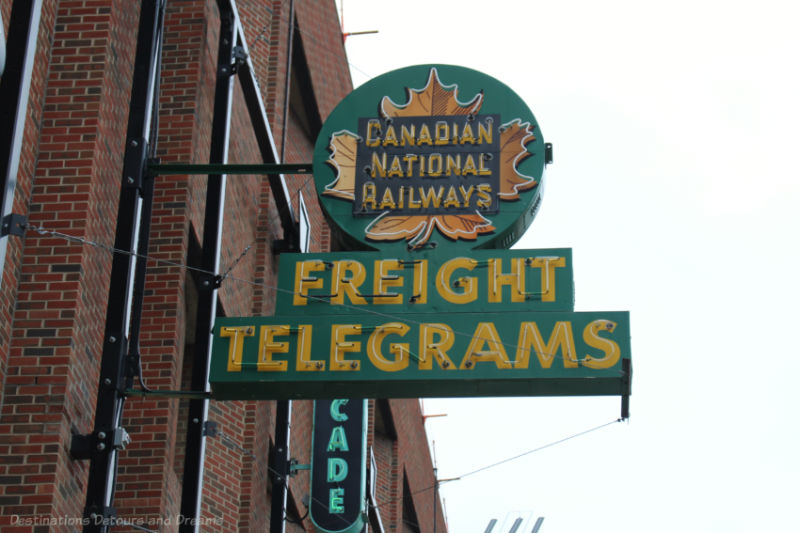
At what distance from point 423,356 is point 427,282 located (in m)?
0.83

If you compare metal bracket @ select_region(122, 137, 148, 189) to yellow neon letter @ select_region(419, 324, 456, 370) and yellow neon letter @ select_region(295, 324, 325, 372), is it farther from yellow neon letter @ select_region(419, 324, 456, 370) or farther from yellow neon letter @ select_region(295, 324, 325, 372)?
yellow neon letter @ select_region(419, 324, 456, 370)

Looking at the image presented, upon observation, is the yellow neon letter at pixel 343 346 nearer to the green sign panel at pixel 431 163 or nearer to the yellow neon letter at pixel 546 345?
the green sign panel at pixel 431 163

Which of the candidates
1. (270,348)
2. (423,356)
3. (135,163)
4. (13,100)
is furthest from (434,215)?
(13,100)

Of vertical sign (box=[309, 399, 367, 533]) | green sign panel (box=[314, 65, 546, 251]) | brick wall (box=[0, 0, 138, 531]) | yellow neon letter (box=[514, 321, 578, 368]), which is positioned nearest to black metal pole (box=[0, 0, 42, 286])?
brick wall (box=[0, 0, 138, 531])

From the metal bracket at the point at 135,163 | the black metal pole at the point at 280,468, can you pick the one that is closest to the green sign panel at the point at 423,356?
the metal bracket at the point at 135,163

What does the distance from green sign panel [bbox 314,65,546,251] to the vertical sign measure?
7769 millimetres

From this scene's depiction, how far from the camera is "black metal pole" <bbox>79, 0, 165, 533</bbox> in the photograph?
33.7 feet

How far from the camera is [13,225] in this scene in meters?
9.52

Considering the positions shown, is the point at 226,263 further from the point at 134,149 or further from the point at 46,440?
the point at 46,440

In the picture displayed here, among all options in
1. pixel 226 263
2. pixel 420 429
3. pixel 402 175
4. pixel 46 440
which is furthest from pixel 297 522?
pixel 420 429

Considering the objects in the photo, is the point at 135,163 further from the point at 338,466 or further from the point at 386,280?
the point at 338,466

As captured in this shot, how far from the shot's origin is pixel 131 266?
11.1 meters

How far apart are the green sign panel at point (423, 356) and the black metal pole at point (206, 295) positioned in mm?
1178

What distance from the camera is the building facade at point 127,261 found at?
1023cm
